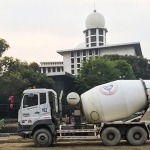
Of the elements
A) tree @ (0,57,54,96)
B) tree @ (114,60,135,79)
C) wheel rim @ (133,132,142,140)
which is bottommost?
wheel rim @ (133,132,142,140)

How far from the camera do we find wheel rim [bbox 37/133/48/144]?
1493cm

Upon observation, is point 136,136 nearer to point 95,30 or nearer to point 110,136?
point 110,136

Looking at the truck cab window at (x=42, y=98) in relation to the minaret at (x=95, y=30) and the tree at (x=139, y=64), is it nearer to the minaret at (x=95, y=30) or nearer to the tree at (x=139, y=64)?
the tree at (x=139, y=64)

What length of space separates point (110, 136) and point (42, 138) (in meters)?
3.42

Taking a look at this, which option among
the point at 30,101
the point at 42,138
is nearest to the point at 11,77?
the point at 30,101

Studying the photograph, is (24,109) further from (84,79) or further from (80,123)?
(84,79)

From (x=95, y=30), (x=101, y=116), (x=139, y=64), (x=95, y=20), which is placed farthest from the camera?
(x=95, y=30)

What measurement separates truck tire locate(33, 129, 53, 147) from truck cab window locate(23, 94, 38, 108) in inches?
55.2

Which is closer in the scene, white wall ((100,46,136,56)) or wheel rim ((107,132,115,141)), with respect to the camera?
wheel rim ((107,132,115,141))

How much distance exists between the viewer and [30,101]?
49.2 feet

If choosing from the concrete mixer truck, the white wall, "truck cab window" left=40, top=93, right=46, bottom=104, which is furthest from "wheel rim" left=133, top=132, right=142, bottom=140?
the white wall

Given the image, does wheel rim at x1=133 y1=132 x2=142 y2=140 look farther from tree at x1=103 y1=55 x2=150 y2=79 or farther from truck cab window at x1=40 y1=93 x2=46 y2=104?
tree at x1=103 y1=55 x2=150 y2=79

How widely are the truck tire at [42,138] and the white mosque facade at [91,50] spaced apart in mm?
88017

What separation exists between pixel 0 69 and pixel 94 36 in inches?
3657
